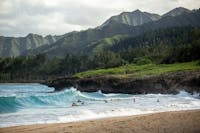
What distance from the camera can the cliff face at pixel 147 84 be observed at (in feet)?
178

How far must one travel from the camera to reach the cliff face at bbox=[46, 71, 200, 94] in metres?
54.4

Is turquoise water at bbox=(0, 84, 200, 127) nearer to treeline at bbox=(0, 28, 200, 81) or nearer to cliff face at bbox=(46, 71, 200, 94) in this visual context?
cliff face at bbox=(46, 71, 200, 94)

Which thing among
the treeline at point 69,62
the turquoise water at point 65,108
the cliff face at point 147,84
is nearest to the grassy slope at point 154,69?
the cliff face at point 147,84

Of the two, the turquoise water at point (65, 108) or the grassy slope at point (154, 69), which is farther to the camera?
the grassy slope at point (154, 69)

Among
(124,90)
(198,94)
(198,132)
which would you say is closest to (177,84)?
(198,94)

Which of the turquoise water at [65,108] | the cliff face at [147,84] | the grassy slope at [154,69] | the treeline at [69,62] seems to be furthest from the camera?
the treeline at [69,62]

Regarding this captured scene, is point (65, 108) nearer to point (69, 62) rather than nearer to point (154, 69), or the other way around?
point (154, 69)

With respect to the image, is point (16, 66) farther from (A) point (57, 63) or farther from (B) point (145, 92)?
(B) point (145, 92)

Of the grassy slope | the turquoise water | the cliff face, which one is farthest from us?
the grassy slope

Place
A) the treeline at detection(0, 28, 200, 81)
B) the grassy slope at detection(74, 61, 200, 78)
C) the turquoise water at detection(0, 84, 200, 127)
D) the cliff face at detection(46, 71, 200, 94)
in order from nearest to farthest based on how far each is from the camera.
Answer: the turquoise water at detection(0, 84, 200, 127)
the cliff face at detection(46, 71, 200, 94)
the grassy slope at detection(74, 61, 200, 78)
the treeline at detection(0, 28, 200, 81)

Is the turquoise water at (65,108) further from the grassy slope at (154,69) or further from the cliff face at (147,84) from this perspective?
the grassy slope at (154,69)

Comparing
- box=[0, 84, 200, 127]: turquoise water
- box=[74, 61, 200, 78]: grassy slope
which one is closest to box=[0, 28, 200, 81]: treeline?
box=[74, 61, 200, 78]: grassy slope

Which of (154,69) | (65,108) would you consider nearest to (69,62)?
(154,69)

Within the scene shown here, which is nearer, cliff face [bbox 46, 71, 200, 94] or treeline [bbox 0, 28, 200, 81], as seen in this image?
cliff face [bbox 46, 71, 200, 94]
